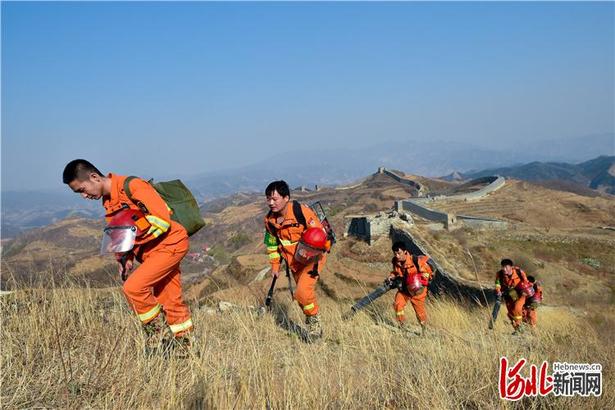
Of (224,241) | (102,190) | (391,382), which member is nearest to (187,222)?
(102,190)

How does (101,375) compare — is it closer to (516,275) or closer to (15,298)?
(15,298)

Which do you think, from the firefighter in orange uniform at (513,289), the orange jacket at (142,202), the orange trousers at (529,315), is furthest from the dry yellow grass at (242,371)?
the orange trousers at (529,315)

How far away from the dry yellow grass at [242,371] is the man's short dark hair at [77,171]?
3.73ft

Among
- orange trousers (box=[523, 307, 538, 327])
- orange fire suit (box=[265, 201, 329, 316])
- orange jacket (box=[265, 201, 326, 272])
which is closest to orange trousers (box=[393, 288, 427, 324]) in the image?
orange fire suit (box=[265, 201, 329, 316])

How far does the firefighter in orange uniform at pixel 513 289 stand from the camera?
8352 millimetres

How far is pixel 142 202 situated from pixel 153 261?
1.60 feet

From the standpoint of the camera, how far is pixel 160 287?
385 cm

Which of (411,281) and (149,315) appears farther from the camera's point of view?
(411,281)

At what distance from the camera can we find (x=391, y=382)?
290cm

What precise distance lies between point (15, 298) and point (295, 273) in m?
3.02

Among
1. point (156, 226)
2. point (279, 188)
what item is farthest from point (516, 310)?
point (156, 226)

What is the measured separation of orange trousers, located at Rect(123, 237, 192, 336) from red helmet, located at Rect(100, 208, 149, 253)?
256 millimetres

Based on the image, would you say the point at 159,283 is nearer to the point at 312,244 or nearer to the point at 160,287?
the point at 160,287

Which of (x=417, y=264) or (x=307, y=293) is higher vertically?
(x=307, y=293)
